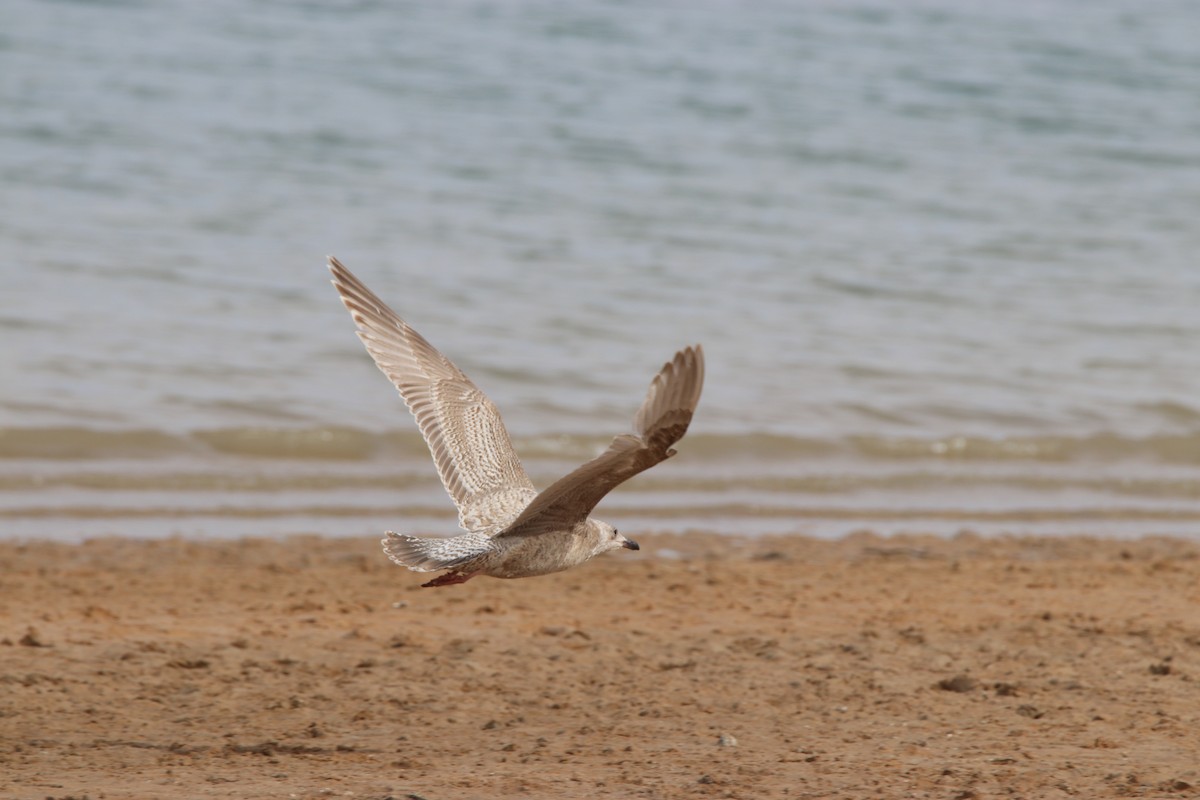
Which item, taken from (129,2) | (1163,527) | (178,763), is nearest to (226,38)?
(129,2)

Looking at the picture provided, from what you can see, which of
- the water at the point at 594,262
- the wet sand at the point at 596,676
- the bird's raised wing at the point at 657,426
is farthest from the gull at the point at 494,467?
the water at the point at 594,262

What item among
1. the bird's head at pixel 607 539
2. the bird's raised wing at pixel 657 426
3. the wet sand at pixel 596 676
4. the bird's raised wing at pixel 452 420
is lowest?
the wet sand at pixel 596 676

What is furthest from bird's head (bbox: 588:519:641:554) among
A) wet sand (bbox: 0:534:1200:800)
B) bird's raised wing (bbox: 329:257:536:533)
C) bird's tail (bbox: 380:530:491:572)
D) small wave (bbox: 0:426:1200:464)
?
small wave (bbox: 0:426:1200:464)

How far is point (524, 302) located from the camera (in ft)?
44.0

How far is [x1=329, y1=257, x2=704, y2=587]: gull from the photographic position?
4613 millimetres

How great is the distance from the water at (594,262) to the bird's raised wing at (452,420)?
2167mm

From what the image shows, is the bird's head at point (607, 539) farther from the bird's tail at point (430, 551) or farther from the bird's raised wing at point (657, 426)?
the bird's raised wing at point (657, 426)

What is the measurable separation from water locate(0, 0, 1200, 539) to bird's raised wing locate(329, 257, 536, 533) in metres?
2.17

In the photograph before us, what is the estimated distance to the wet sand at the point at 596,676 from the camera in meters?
5.37

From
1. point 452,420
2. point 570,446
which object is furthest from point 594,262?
point 452,420

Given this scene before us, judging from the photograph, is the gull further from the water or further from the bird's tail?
the water

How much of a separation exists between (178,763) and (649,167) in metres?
14.5

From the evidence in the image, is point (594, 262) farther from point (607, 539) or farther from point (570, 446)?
point (607, 539)

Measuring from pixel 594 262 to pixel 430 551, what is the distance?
9547mm
